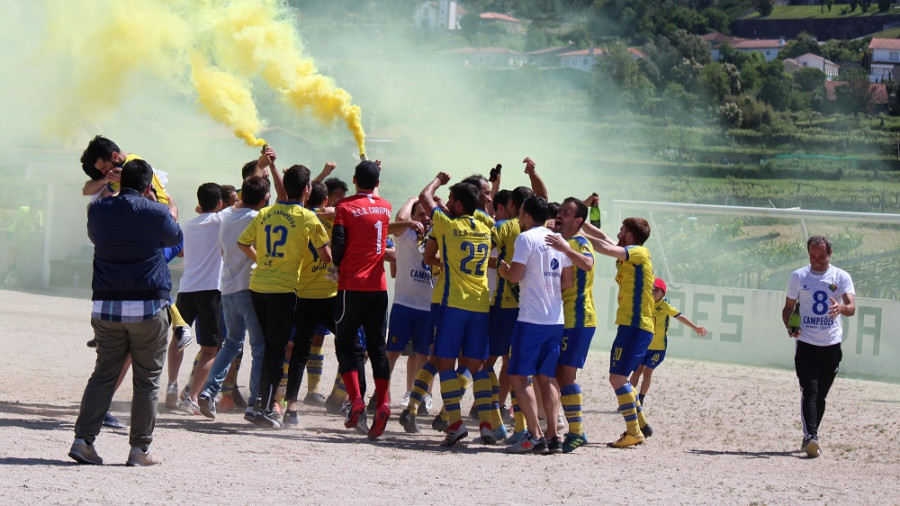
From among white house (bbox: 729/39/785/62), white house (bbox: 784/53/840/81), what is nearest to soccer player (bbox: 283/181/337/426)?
white house (bbox: 784/53/840/81)

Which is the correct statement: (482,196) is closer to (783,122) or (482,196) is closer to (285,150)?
(285,150)

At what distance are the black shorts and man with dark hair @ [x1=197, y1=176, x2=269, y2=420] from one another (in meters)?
0.24

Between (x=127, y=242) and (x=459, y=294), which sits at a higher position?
(x=127, y=242)

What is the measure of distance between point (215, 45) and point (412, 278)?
6.31m

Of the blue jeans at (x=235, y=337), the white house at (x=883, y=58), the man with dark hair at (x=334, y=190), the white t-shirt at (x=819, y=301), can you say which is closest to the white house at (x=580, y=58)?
the white house at (x=883, y=58)

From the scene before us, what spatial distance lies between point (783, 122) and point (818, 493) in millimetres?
81200

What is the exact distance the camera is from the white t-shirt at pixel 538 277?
787 cm

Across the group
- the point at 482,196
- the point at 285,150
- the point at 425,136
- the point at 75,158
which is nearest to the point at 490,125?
the point at 425,136

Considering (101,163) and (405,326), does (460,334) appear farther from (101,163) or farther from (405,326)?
(101,163)

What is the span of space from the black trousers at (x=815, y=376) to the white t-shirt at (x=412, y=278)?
3309 millimetres

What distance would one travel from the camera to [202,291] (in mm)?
8992

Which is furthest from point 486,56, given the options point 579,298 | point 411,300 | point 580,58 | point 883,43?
point 579,298

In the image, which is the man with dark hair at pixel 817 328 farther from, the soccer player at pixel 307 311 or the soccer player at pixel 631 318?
the soccer player at pixel 307 311

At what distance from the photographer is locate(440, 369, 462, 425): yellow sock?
321 inches
